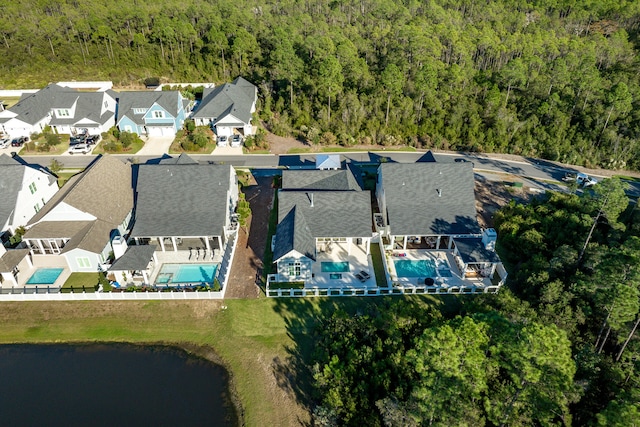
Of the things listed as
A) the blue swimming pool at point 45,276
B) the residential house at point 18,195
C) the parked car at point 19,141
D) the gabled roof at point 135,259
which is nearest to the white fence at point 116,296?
the blue swimming pool at point 45,276

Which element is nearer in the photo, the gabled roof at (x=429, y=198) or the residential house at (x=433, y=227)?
the residential house at (x=433, y=227)

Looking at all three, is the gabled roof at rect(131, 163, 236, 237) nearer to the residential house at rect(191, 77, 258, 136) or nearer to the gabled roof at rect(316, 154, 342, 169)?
the gabled roof at rect(316, 154, 342, 169)

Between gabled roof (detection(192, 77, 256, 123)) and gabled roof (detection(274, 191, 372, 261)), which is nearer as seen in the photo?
gabled roof (detection(274, 191, 372, 261))

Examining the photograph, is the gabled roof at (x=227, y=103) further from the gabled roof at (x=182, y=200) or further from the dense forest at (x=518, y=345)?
the dense forest at (x=518, y=345)

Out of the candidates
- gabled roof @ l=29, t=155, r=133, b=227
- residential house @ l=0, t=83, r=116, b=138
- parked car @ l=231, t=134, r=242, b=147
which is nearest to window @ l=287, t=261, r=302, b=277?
gabled roof @ l=29, t=155, r=133, b=227

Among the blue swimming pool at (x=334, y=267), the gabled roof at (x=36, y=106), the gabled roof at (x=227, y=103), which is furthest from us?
the gabled roof at (x=227, y=103)
